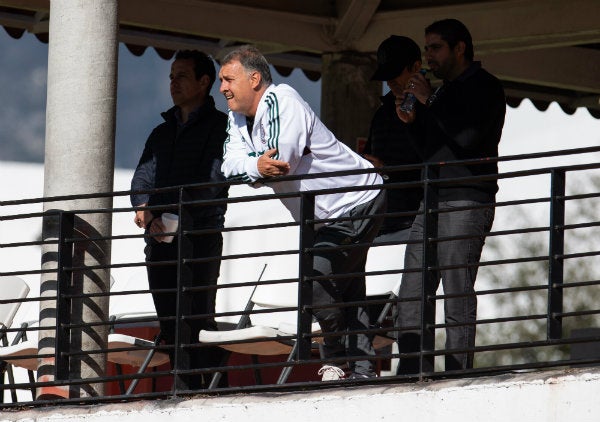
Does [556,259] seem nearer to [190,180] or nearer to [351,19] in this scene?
[190,180]

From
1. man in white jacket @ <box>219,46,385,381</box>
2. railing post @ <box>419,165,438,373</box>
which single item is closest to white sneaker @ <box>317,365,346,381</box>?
man in white jacket @ <box>219,46,385,381</box>

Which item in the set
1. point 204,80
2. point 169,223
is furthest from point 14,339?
point 204,80

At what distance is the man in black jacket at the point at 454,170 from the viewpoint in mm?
7637

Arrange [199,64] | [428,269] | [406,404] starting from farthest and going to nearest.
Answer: [199,64], [428,269], [406,404]

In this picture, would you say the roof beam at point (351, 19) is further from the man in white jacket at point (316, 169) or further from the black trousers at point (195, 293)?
the man in white jacket at point (316, 169)

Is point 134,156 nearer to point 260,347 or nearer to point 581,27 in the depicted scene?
point 581,27

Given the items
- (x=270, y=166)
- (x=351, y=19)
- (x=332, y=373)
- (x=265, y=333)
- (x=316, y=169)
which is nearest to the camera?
(x=270, y=166)

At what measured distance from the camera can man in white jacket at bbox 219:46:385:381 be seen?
7781 mm

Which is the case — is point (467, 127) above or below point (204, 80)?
below

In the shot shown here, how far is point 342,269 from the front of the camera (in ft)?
26.1

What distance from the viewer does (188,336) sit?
8.06m

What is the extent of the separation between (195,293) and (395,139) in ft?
4.43

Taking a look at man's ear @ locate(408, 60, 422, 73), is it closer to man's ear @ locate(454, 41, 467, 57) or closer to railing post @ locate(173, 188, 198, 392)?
man's ear @ locate(454, 41, 467, 57)

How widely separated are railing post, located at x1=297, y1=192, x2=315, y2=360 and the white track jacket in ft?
0.62
